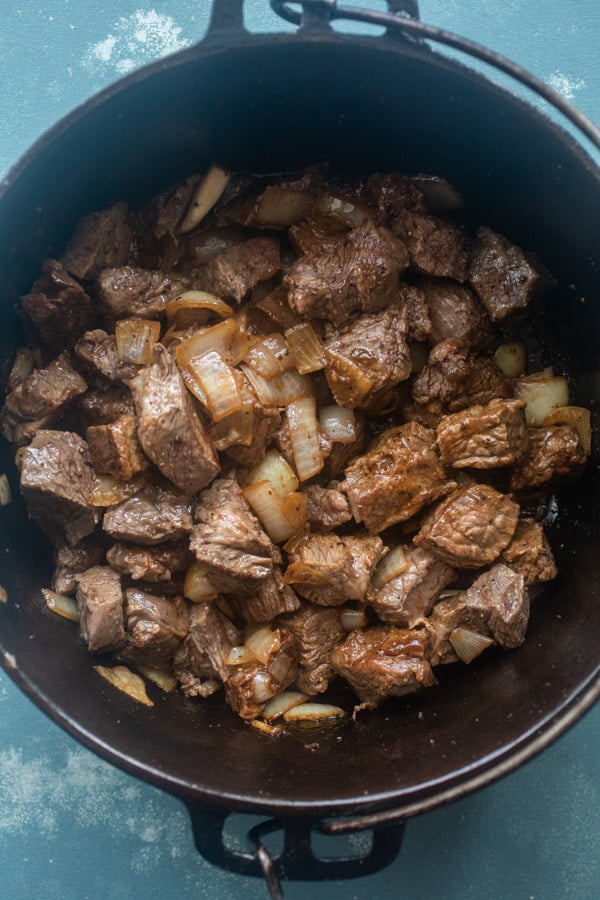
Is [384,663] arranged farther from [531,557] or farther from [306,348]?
[306,348]

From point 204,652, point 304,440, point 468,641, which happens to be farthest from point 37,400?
point 468,641

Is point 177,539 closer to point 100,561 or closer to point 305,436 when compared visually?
point 100,561

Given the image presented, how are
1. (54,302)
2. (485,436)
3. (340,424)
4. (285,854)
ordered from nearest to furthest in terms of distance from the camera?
(285,854), (54,302), (485,436), (340,424)

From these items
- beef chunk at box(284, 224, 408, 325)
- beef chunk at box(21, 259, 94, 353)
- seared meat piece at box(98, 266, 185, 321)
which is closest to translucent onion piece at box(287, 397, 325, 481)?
beef chunk at box(284, 224, 408, 325)

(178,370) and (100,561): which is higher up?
(178,370)

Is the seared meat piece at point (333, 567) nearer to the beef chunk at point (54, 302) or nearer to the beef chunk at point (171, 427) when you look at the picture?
the beef chunk at point (171, 427)

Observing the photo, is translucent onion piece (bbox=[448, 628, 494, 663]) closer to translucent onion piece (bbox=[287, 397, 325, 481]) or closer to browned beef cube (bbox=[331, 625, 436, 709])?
browned beef cube (bbox=[331, 625, 436, 709])

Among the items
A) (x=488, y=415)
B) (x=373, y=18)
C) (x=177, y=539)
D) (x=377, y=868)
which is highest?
(x=373, y=18)

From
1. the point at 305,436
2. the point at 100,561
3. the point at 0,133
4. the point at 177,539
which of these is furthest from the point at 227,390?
the point at 0,133
